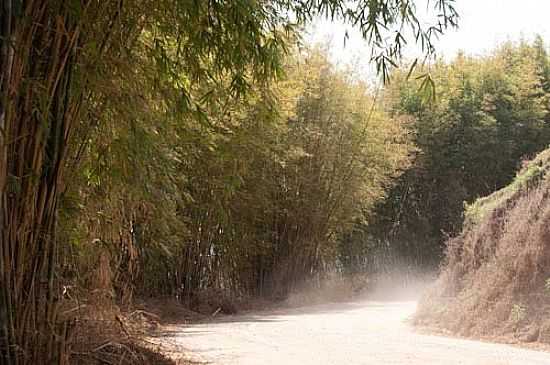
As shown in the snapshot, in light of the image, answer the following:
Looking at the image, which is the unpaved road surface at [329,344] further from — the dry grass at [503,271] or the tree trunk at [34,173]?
the tree trunk at [34,173]

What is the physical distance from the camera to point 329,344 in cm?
651

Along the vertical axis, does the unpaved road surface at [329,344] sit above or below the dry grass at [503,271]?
below

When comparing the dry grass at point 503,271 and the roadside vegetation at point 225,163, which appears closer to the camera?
the roadside vegetation at point 225,163

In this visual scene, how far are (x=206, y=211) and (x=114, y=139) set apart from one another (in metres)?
7.03

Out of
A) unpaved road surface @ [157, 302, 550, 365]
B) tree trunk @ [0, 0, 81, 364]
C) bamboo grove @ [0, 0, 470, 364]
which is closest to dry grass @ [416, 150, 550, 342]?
unpaved road surface @ [157, 302, 550, 365]

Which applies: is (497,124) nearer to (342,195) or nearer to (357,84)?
(357,84)

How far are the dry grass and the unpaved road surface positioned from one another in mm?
404

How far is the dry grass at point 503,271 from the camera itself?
7.31 meters

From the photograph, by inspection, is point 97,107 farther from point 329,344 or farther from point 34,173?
point 329,344

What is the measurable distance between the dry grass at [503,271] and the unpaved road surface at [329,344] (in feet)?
1.33

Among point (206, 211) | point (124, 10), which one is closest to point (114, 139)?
point (124, 10)

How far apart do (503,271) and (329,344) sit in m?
2.27

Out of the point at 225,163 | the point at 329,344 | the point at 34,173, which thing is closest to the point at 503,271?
the point at 329,344

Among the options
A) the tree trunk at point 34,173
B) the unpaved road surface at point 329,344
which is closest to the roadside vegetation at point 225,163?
the tree trunk at point 34,173
